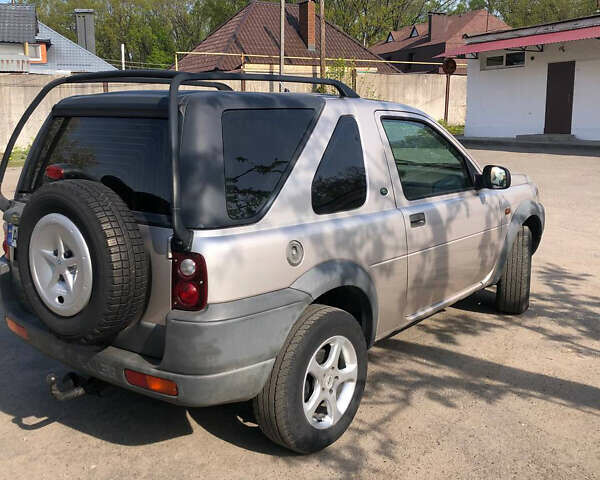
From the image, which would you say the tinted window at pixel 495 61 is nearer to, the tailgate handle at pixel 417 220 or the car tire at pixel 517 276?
the car tire at pixel 517 276

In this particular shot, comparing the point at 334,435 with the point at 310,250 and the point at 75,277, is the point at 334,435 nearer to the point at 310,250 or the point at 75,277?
the point at 310,250

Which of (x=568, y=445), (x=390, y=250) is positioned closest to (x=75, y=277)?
(x=390, y=250)

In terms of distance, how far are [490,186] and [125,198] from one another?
2676 mm

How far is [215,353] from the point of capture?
112 inches

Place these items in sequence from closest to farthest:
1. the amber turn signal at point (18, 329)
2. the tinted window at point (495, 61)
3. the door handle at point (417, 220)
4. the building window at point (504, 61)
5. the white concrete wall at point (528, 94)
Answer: the amber turn signal at point (18, 329) → the door handle at point (417, 220) → the white concrete wall at point (528, 94) → the building window at point (504, 61) → the tinted window at point (495, 61)

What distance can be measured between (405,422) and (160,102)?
2.19m

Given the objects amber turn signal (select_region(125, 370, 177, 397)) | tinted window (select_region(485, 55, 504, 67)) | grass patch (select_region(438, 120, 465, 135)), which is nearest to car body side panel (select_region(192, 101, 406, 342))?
amber turn signal (select_region(125, 370, 177, 397))

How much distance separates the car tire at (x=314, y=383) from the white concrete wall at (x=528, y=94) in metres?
21.6

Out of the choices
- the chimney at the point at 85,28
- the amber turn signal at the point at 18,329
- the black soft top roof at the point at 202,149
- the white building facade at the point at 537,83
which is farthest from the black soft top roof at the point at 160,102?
the chimney at the point at 85,28

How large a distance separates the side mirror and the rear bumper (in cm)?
210

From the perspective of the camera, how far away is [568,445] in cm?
349

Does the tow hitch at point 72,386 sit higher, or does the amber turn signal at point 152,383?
the amber turn signal at point 152,383

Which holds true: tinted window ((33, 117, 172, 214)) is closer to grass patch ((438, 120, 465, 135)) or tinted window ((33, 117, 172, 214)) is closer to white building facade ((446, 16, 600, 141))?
white building facade ((446, 16, 600, 141))

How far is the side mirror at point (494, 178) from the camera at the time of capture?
4.68m
